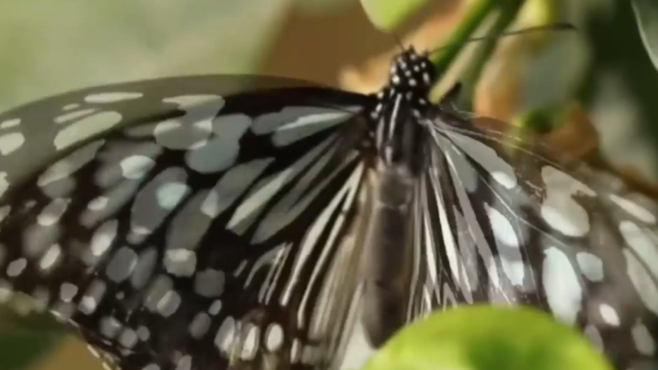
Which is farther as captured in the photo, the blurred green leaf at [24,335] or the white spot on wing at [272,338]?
the blurred green leaf at [24,335]

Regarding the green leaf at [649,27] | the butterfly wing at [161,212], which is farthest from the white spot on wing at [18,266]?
the green leaf at [649,27]

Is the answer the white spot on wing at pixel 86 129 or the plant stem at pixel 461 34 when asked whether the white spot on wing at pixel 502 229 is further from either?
the white spot on wing at pixel 86 129

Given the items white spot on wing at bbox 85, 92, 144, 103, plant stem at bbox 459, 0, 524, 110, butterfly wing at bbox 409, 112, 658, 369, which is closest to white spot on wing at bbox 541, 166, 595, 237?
butterfly wing at bbox 409, 112, 658, 369

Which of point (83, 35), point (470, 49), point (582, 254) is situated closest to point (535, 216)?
point (582, 254)

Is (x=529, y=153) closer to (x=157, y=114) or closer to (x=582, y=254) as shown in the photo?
(x=582, y=254)

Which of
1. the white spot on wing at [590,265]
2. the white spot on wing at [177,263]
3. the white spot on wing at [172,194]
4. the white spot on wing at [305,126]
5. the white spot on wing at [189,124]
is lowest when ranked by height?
the white spot on wing at [177,263]

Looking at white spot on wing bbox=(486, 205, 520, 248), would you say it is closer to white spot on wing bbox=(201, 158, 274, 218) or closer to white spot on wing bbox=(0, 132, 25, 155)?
white spot on wing bbox=(201, 158, 274, 218)

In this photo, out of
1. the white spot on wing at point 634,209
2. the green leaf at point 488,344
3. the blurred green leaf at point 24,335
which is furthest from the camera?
the blurred green leaf at point 24,335
